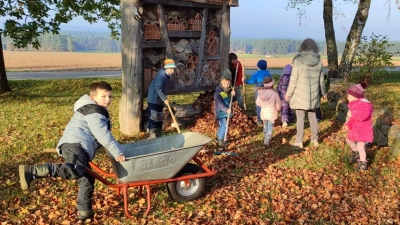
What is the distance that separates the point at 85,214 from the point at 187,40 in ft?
18.1

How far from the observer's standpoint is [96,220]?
4824 millimetres

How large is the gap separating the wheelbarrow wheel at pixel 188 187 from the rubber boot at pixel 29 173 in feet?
5.47

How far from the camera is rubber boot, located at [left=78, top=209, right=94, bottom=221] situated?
4.67m

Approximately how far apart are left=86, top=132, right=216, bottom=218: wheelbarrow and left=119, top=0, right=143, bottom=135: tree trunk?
3061mm

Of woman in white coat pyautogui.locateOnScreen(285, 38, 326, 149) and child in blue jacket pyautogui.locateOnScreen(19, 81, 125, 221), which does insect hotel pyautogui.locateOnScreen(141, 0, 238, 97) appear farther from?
child in blue jacket pyautogui.locateOnScreen(19, 81, 125, 221)

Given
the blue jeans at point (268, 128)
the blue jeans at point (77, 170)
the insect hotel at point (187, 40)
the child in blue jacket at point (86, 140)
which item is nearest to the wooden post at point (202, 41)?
the insect hotel at point (187, 40)

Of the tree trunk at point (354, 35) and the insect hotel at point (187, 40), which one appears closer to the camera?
the insect hotel at point (187, 40)

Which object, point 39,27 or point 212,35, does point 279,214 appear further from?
point 39,27

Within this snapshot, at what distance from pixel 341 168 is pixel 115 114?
23.0ft

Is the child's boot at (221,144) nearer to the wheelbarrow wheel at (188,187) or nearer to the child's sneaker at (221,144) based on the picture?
the child's sneaker at (221,144)

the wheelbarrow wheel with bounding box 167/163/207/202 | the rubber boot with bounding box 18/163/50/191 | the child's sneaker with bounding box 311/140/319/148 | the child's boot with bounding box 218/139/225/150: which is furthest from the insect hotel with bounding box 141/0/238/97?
the rubber boot with bounding box 18/163/50/191

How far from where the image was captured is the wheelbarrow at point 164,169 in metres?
4.67

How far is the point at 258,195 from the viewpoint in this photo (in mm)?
5660

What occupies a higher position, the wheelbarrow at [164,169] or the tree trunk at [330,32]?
the tree trunk at [330,32]
